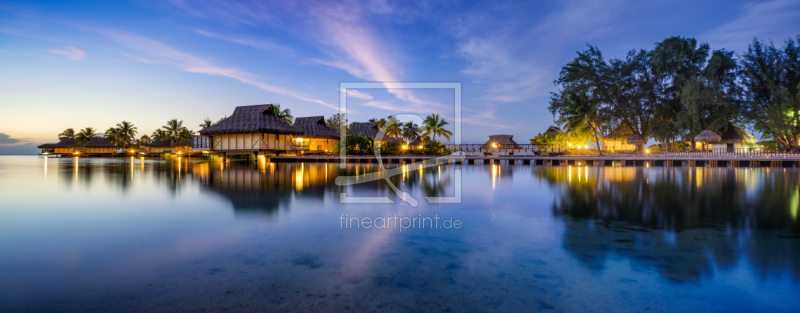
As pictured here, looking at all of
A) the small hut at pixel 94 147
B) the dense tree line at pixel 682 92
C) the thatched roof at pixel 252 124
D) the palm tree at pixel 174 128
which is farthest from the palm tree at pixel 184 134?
the dense tree line at pixel 682 92

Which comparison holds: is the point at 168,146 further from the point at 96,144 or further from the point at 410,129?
the point at 410,129

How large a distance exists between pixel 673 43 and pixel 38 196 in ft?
135

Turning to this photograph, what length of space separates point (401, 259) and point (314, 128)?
37183 millimetres

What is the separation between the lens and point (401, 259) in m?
4.12

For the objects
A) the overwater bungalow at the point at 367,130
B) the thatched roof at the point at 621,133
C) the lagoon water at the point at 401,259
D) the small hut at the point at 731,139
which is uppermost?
the overwater bungalow at the point at 367,130

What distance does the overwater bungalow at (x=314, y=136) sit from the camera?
39.2 meters

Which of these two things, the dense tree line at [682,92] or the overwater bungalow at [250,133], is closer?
the dense tree line at [682,92]

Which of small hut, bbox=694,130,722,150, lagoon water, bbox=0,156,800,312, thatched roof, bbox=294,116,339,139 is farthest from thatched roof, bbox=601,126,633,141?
lagoon water, bbox=0,156,800,312

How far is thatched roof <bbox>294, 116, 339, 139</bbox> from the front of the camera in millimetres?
39188

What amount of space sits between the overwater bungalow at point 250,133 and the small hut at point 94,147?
139 ft

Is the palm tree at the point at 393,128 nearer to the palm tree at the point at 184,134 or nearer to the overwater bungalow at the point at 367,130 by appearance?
the overwater bungalow at the point at 367,130

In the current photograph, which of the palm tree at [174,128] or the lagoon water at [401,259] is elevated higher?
the palm tree at [174,128]

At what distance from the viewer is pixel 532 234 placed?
538cm

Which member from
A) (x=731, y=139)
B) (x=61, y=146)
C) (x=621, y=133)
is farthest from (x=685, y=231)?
(x=61, y=146)
